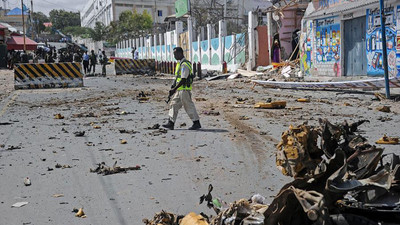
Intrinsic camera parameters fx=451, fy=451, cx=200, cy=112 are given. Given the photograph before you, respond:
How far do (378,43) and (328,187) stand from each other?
1522cm

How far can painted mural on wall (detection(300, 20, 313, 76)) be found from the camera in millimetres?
22312

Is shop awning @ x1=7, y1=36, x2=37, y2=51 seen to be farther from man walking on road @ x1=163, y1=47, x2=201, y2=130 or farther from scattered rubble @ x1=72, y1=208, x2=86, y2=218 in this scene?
scattered rubble @ x1=72, y1=208, x2=86, y2=218

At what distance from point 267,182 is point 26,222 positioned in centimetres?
278

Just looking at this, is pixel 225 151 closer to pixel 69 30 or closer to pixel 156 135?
pixel 156 135

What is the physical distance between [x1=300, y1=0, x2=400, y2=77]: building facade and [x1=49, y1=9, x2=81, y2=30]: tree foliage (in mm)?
122002

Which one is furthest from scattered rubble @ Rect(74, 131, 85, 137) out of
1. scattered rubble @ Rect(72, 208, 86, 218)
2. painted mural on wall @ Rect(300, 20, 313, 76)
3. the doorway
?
painted mural on wall @ Rect(300, 20, 313, 76)

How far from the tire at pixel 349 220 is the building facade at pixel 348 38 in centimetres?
1388

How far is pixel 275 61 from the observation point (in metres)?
27.2

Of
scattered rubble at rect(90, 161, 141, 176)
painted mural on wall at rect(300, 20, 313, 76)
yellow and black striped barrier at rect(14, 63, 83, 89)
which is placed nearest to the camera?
scattered rubble at rect(90, 161, 141, 176)

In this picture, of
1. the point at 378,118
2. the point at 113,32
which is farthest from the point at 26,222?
the point at 113,32

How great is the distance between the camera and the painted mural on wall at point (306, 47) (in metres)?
22.3

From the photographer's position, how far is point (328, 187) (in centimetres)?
311

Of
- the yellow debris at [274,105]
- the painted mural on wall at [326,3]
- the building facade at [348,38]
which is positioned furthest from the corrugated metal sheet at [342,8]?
the yellow debris at [274,105]

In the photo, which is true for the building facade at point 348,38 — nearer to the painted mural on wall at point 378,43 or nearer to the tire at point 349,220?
the painted mural on wall at point 378,43
